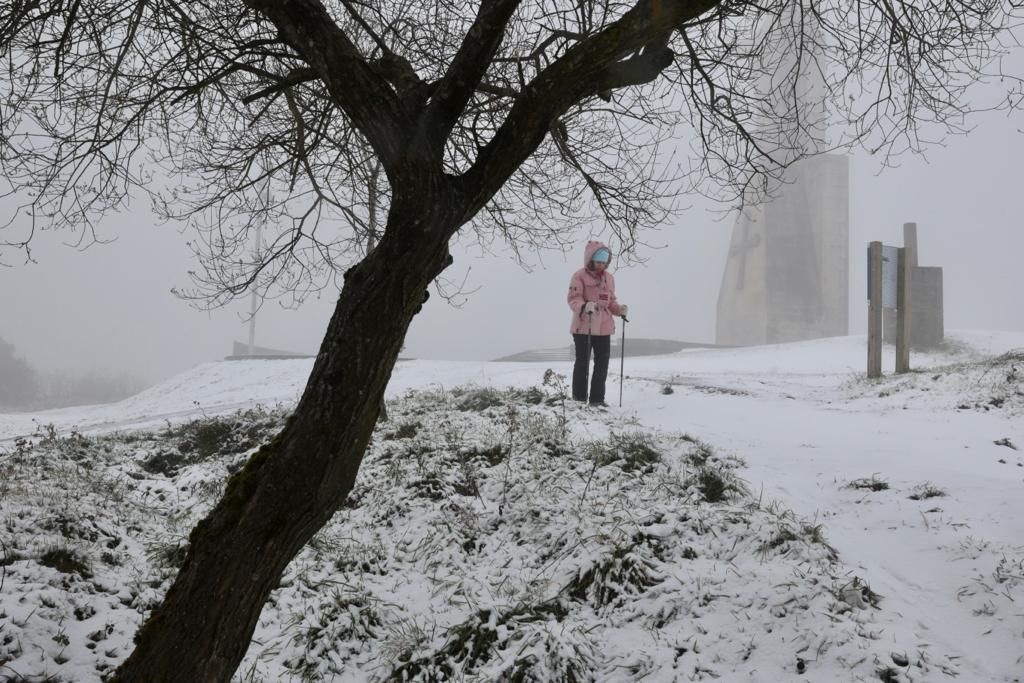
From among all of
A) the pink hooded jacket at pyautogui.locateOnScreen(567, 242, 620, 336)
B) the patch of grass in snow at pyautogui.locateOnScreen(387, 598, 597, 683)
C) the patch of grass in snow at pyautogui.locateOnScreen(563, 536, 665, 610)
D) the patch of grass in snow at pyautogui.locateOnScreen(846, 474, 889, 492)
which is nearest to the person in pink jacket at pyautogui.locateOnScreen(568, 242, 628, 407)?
the pink hooded jacket at pyautogui.locateOnScreen(567, 242, 620, 336)

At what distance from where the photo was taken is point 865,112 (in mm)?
4934

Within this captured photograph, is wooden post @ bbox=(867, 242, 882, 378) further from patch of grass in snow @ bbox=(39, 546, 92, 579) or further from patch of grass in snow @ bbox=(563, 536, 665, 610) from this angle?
patch of grass in snow @ bbox=(39, 546, 92, 579)

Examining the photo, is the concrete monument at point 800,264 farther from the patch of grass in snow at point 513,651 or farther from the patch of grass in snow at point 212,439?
the patch of grass in snow at point 513,651

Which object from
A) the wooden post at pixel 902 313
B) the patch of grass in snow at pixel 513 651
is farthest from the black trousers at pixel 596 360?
the wooden post at pixel 902 313

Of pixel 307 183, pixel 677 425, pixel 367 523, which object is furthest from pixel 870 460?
pixel 307 183

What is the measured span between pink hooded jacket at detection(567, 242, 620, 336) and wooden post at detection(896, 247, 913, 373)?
646 centimetres

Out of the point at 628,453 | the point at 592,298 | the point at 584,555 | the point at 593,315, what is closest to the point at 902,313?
the point at 592,298

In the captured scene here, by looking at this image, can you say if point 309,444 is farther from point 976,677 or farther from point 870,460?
point 870,460

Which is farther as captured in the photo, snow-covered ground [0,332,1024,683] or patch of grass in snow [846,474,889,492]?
patch of grass in snow [846,474,889,492]

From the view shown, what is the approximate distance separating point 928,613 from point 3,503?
18.9 ft

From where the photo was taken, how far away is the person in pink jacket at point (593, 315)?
8.51 metres

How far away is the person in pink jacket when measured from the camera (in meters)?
8.51

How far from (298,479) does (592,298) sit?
6571 mm

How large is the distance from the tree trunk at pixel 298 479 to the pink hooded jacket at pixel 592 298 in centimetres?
577
